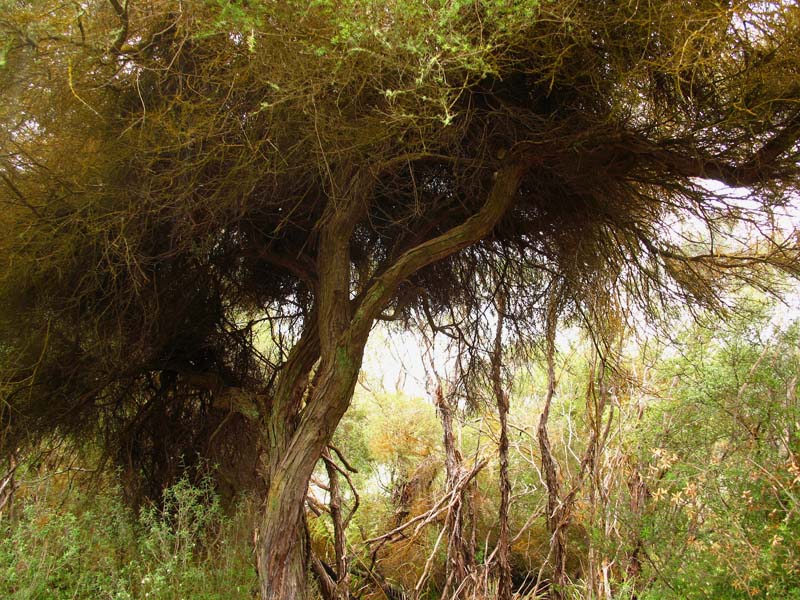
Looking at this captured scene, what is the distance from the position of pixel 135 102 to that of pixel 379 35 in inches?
80.0

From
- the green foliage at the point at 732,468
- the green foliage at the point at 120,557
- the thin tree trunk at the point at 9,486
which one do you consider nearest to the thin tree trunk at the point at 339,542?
the green foliage at the point at 120,557

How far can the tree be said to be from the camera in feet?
9.89

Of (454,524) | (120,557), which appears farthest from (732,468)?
(120,557)

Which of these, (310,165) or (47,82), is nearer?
(47,82)

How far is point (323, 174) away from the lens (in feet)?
13.4

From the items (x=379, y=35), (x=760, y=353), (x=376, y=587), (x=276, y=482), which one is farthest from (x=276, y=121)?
(x=376, y=587)

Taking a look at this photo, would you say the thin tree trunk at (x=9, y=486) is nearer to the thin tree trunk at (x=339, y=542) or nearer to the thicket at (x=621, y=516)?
the thicket at (x=621, y=516)

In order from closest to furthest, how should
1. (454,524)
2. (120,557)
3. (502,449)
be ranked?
(120,557) → (502,449) → (454,524)

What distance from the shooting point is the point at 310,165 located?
4184 millimetres

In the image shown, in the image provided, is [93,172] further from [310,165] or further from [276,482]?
[276,482]

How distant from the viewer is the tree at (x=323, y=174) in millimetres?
3014

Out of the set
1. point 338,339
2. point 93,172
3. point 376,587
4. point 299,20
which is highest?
point 299,20

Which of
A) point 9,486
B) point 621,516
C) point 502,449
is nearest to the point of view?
point 9,486

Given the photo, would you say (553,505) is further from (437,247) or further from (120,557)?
(120,557)
